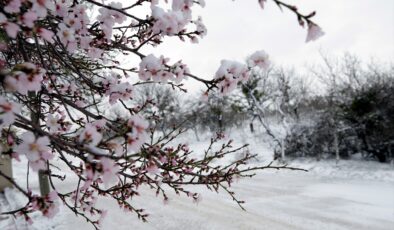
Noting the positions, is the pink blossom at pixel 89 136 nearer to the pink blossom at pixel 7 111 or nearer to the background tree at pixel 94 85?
the background tree at pixel 94 85

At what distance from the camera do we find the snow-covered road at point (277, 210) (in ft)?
26.1

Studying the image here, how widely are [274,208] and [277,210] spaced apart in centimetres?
25

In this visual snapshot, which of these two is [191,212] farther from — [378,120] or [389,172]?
[378,120]

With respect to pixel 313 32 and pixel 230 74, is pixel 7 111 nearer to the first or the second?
pixel 230 74

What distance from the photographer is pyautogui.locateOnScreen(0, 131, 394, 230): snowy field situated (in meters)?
7.98

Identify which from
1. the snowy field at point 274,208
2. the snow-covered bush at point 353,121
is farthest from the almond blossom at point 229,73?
the snow-covered bush at point 353,121

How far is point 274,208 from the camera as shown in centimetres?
945

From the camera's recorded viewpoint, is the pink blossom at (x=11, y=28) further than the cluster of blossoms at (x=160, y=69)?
No

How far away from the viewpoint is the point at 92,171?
1389mm

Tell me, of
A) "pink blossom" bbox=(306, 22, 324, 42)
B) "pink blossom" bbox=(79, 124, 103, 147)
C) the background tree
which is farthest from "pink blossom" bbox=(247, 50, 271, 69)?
"pink blossom" bbox=(79, 124, 103, 147)

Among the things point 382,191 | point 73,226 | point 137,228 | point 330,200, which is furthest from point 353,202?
point 73,226

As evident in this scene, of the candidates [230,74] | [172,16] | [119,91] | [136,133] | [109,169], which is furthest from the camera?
[119,91]

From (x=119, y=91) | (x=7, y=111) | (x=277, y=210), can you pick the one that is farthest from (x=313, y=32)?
(x=277, y=210)

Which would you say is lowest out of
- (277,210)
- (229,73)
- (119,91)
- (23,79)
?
(277,210)
